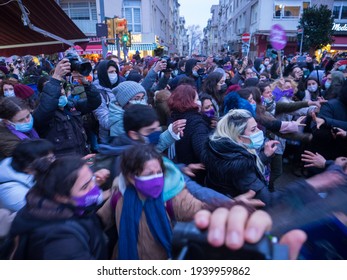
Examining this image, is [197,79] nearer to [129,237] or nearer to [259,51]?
[129,237]

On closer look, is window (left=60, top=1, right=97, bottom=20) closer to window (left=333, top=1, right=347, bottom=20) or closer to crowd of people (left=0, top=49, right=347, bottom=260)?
window (left=333, top=1, right=347, bottom=20)

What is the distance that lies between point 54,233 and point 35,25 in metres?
4.84

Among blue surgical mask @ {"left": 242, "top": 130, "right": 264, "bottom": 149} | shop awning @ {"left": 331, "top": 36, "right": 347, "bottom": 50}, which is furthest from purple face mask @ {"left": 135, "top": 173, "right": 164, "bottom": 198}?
shop awning @ {"left": 331, "top": 36, "right": 347, "bottom": 50}

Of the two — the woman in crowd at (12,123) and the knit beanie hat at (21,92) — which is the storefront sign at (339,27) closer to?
the knit beanie hat at (21,92)

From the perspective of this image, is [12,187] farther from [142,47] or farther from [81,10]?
[81,10]

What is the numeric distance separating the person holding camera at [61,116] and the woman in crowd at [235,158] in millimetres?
1636

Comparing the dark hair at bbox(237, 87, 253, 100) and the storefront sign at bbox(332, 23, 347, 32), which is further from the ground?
the storefront sign at bbox(332, 23, 347, 32)

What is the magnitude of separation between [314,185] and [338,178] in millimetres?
212

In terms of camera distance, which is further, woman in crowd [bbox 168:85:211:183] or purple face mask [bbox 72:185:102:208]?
woman in crowd [bbox 168:85:211:183]

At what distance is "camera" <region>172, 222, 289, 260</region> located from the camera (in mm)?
666

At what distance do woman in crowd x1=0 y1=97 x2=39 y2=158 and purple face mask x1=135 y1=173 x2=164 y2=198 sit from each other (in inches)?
54.5

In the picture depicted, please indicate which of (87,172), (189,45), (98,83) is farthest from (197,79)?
(189,45)

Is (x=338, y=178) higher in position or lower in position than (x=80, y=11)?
lower

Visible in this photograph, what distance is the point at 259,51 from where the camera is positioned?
28125mm
